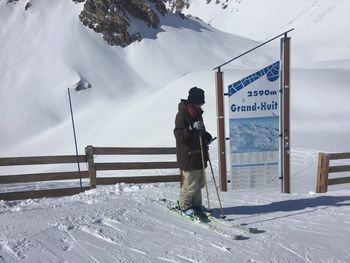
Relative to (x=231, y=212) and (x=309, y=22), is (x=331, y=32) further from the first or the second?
(x=231, y=212)

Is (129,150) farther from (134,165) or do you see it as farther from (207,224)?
(207,224)

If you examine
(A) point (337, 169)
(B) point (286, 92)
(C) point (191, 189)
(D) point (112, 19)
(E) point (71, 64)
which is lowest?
A: (A) point (337, 169)

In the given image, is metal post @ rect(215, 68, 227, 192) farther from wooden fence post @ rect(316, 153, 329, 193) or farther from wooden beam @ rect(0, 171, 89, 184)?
wooden beam @ rect(0, 171, 89, 184)

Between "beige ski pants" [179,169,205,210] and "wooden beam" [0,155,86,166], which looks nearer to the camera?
"beige ski pants" [179,169,205,210]

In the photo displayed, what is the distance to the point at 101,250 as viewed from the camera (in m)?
5.98

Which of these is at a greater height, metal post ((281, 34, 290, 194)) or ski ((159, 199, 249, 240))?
metal post ((281, 34, 290, 194))

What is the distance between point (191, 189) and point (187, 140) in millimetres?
731

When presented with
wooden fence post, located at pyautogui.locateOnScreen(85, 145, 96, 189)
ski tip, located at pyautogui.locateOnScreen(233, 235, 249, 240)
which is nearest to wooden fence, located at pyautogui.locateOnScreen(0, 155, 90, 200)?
wooden fence post, located at pyautogui.locateOnScreen(85, 145, 96, 189)

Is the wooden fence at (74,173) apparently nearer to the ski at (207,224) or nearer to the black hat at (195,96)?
the ski at (207,224)

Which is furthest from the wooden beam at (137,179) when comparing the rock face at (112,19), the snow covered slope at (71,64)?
the rock face at (112,19)

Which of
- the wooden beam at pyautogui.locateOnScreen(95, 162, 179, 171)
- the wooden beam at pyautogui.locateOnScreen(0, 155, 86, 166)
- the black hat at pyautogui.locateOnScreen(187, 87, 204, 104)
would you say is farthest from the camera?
the wooden beam at pyautogui.locateOnScreen(95, 162, 179, 171)

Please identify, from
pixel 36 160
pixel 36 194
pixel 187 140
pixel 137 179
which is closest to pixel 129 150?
pixel 137 179

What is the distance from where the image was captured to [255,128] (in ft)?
31.9

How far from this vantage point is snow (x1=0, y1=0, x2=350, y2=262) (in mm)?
6258
